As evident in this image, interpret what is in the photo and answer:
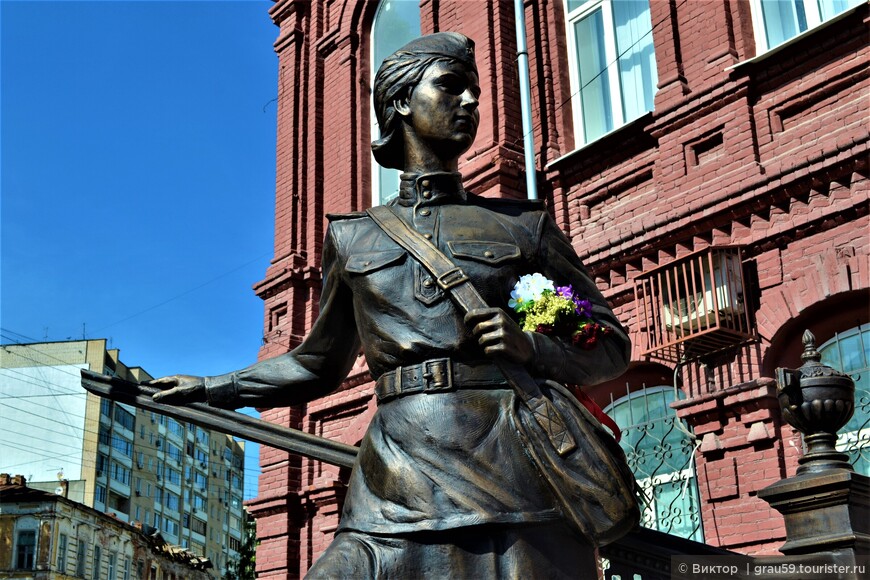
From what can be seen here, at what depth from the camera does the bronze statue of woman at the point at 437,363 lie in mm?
2545

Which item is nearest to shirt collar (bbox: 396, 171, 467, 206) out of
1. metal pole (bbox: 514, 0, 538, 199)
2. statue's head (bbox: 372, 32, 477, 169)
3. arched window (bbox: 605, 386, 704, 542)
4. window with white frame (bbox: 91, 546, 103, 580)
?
statue's head (bbox: 372, 32, 477, 169)

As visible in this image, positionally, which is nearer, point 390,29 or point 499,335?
point 499,335

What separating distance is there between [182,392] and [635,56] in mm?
9444

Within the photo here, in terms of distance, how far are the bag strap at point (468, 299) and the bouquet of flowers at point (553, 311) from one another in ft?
0.40

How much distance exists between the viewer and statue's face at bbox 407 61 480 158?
3021 millimetres

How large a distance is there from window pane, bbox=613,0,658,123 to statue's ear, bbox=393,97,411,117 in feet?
27.5

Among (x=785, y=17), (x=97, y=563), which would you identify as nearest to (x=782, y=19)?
(x=785, y=17)

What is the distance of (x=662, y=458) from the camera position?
9977 mm

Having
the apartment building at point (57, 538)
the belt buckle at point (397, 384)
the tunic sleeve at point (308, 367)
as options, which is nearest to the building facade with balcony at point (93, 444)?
the apartment building at point (57, 538)

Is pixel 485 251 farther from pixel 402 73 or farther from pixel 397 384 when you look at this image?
pixel 402 73

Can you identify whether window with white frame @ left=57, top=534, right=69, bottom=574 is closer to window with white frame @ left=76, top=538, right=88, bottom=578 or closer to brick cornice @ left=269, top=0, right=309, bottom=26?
window with white frame @ left=76, top=538, right=88, bottom=578

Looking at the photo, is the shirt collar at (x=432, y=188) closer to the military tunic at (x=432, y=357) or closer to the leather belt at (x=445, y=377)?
the military tunic at (x=432, y=357)

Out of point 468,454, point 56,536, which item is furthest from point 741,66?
point 56,536

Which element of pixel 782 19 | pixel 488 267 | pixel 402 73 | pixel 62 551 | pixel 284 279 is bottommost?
pixel 488 267
